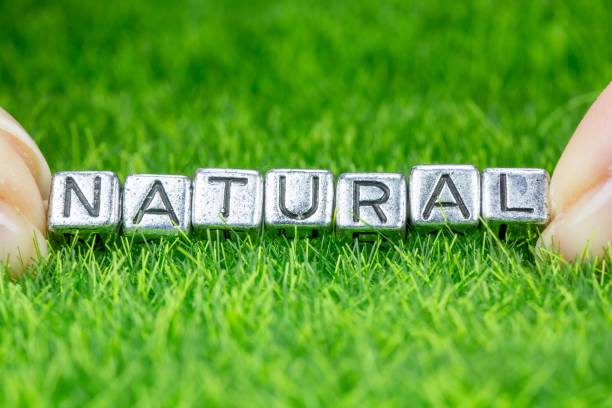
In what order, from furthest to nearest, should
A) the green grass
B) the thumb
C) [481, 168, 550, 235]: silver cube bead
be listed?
[481, 168, 550, 235]: silver cube bead → the thumb → the green grass

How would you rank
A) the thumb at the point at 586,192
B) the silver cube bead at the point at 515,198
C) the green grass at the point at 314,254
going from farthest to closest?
the silver cube bead at the point at 515,198 → the thumb at the point at 586,192 → the green grass at the point at 314,254

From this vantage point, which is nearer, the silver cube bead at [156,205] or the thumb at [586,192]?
the thumb at [586,192]

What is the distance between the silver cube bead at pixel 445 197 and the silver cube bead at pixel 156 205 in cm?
56

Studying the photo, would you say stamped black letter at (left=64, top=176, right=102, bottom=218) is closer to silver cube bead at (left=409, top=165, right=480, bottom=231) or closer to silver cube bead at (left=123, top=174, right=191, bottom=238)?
silver cube bead at (left=123, top=174, right=191, bottom=238)

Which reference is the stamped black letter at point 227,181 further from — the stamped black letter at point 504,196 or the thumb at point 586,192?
the thumb at point 586,192

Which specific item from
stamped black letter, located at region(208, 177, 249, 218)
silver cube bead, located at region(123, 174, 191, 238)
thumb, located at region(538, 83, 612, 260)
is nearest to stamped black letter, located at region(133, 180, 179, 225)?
silver cube bead, located at region(123, 174, 191, 238)

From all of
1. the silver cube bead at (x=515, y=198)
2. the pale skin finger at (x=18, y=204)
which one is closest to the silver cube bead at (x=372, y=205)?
the silver cube bead at (x=515, y=198)

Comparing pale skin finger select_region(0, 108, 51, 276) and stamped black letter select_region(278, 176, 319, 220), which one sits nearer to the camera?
pale skin finger select_region(0, 108, 51, 276)

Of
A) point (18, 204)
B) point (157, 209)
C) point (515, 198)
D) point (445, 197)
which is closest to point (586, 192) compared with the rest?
point (515, 198)

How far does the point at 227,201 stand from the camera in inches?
Result: 65.0

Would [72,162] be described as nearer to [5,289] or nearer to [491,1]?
[5,289]

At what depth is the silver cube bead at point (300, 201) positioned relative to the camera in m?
1.64

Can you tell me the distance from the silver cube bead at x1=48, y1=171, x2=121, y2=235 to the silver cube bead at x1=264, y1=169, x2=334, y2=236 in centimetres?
37

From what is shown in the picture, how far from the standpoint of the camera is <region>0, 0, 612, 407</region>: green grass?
1164mm
